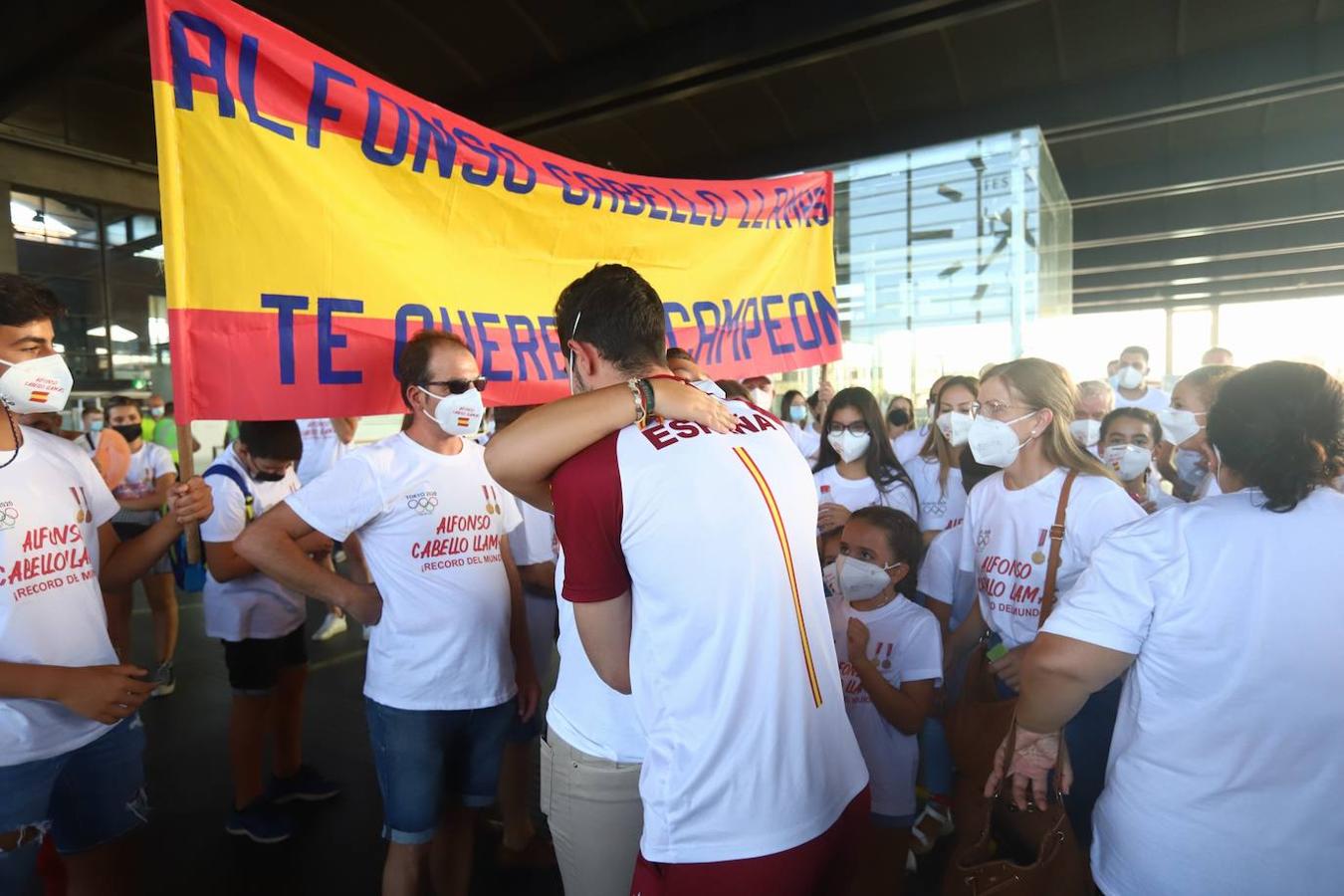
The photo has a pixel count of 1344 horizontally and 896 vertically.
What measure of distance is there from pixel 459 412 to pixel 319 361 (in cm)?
46

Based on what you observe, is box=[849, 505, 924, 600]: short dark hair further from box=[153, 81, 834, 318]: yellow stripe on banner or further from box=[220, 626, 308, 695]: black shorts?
box=[220, 626, 308, 695]: black shorts

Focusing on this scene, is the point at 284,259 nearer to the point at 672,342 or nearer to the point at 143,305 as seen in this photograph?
the point at 672,342

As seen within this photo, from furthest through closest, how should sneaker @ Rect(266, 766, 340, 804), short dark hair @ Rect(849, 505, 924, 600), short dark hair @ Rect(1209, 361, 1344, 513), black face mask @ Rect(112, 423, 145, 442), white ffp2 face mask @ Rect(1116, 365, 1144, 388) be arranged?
white ffp2 face mask @ Rect(1116, 365, 1144, 388) → black face mask @ Rect(112, 423, 145, 442) → sneaker @ Rect(266, 766, 340, 804) → short dark hair @ Rect(849, 505, 924, 600) → short dark hair @ Rect(1209, 361, 1344, 513)

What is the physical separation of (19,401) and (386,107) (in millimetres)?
1362

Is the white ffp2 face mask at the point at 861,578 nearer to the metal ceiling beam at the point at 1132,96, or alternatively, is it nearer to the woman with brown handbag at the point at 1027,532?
the woman with brown handbag at the point at 1027,532

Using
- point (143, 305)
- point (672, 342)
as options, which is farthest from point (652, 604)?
point (143, 305)

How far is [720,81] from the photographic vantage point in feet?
24.3

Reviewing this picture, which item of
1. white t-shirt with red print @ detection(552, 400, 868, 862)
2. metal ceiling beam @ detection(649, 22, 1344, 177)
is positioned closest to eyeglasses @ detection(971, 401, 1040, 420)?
white t-shirt with red print @ detection(552, 400, 868, 862)

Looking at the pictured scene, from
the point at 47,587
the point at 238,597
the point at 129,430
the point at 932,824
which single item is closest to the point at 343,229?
the point at 47,587

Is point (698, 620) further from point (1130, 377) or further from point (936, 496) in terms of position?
point (1130, 377)

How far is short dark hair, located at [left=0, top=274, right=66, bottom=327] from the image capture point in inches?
72.5

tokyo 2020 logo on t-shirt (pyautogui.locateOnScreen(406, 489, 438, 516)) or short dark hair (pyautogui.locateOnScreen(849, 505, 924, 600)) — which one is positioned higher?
tokyo 2020 logo on t-shirt (pyautogui.locateOnScreen(406, 489, 438, 516))

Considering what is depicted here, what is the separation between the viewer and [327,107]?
2311 mm

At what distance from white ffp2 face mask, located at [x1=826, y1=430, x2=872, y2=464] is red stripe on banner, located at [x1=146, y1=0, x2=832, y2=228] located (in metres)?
1.30
